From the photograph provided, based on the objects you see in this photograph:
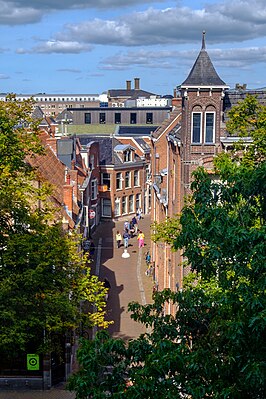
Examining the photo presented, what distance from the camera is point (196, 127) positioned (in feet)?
80.2

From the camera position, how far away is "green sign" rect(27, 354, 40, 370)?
24016mm

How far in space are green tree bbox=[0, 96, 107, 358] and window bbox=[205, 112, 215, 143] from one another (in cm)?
732

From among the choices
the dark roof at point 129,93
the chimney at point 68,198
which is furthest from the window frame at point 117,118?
the chimney at point 68,198

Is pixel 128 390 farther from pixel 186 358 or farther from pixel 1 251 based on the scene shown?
pixel 1 251

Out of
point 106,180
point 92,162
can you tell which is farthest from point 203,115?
point 106,180

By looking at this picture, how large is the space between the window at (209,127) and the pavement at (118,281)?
1125 cm

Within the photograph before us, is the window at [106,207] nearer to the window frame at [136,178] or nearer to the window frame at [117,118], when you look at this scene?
the window frame at [136,178]

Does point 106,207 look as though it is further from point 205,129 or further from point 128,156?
point 205,129

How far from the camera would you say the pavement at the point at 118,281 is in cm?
2408

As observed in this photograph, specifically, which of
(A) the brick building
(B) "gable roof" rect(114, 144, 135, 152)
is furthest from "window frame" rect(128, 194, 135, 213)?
(A) the brick building

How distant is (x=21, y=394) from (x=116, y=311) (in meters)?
10.9

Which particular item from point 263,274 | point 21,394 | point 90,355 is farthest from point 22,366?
point 263,274

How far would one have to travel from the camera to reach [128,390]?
9430mm

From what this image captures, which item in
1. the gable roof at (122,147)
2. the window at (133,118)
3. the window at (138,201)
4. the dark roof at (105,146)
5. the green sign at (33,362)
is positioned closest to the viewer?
the green sign at (33,362)
